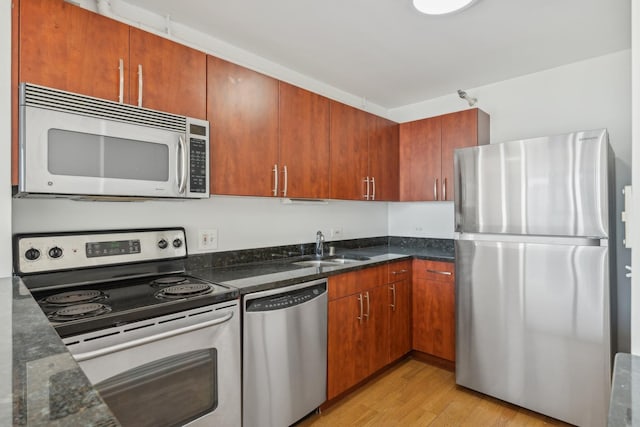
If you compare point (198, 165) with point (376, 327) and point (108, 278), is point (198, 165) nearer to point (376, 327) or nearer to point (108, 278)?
point (108, 278)

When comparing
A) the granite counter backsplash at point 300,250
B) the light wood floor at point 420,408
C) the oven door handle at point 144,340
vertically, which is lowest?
the light wood floor at point 420,408

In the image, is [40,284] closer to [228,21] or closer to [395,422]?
[228,21]

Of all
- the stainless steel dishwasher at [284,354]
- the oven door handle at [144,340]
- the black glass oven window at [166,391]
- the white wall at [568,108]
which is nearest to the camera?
the oven door handle at [144,340]

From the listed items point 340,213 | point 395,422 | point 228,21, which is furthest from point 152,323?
point 340,213

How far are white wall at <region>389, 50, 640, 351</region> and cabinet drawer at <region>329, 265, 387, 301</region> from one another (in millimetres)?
1113

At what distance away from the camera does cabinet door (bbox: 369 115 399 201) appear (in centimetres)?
302

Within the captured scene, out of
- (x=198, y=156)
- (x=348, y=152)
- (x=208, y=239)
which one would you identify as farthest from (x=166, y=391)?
(x=348, y=152)

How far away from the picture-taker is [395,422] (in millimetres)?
2119

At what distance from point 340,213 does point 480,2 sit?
1.91 m

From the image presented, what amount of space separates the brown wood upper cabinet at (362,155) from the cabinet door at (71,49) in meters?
1.47

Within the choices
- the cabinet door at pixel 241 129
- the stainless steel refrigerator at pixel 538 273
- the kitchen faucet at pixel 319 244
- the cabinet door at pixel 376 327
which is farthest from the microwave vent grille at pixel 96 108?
the stainless steel refrigerator at pixel 538 273

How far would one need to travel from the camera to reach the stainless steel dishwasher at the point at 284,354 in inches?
69.0

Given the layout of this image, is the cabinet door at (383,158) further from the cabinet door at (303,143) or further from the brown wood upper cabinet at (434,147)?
the cabinet door at (303,143)

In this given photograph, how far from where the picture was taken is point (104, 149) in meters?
1.50
